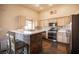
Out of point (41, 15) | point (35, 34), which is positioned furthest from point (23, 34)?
point (41, 15)

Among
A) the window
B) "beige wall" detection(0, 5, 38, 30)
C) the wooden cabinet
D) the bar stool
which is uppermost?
"beige wall" detection(0, 5, 38, 30)

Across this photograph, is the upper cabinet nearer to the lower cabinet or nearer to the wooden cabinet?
the wooden cabinet

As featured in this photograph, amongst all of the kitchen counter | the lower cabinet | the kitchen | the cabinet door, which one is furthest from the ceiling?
the lower cabinet

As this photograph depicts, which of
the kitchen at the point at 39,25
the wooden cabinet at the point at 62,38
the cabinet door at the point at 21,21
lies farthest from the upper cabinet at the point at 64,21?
the cabinet door at the point at 21,21

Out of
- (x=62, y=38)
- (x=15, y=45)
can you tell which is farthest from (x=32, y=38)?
(x=62, y=38)

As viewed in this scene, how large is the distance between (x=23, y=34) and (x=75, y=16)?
100 cm

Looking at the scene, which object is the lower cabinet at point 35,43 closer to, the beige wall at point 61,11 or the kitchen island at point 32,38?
the kitchen island at point 32,38

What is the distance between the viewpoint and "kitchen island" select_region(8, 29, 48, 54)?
1.63 meters

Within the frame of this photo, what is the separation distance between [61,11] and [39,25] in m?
0.47

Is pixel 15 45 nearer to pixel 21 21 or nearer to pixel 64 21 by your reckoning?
pixel 21 21

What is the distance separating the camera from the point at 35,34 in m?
1.67

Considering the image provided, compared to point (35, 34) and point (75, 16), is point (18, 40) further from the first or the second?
point (75, 16)
